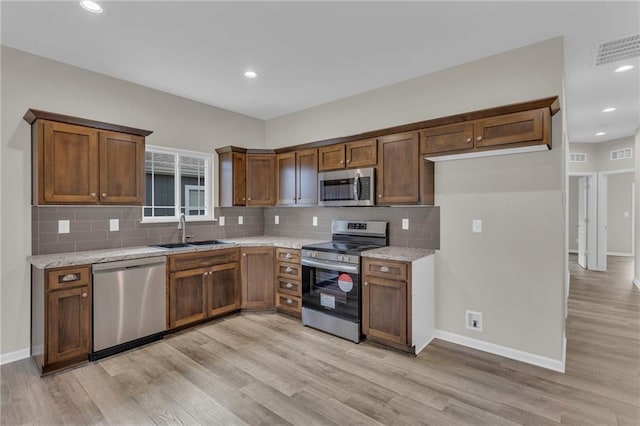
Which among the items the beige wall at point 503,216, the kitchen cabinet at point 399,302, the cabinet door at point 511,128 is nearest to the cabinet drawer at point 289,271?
the kitchen cabinet at point 399,302

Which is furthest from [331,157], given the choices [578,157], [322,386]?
[578,157]

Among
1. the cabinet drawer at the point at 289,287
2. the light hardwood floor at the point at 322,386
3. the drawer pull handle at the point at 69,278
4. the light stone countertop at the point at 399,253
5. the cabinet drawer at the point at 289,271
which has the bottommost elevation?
the light hardwood floor at the point at 322,386

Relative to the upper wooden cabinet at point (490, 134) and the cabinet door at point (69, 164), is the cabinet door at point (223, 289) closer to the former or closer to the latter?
the cabinet door at point (69, 164)

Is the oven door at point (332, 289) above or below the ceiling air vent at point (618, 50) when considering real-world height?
below

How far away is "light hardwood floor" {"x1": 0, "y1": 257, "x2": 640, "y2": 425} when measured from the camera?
84.7 inches

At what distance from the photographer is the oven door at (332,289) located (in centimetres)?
336

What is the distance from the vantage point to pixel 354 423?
2.08 m

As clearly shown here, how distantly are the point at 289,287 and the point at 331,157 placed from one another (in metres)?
1.73

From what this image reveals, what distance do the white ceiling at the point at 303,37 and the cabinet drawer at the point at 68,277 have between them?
2.01m

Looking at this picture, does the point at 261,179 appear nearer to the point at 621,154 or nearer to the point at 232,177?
the point at 232,177

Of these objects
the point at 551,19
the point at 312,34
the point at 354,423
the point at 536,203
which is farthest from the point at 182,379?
the point at 551,19

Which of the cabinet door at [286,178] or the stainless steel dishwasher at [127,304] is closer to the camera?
the stainless steel dishwasher at [127,304]

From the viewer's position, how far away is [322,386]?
99.0 inches

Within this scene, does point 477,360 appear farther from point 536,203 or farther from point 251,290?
point 251,290
